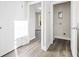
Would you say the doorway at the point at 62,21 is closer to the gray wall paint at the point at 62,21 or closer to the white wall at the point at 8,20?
the gray wall paint at the point at 62,21

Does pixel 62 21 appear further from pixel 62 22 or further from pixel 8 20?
pixel 8 20

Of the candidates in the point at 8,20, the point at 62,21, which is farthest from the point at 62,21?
the point at 8,20

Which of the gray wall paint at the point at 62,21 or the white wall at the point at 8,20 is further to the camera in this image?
the gray wall paint at the point at 62,21

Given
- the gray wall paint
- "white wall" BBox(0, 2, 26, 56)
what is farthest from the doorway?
"white wall" BBox(0, 2, 26, 56)

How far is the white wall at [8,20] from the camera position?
5.47ft

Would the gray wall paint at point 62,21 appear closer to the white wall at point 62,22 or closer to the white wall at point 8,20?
the white wall at point 62,22

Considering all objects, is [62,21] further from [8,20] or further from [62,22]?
[8,20]

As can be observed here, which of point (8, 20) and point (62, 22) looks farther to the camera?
point (62, 22)

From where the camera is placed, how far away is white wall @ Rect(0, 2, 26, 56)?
1.67 m

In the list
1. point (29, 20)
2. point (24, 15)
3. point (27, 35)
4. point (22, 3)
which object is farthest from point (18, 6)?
point (27, 35)

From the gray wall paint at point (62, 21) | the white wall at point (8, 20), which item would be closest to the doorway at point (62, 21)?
the gray wall paint at point (62, 21)

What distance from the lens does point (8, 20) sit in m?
1.79

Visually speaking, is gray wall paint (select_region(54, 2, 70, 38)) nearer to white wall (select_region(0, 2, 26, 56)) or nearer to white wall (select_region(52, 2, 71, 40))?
white wall (select_region(52, 2, 71, 40))

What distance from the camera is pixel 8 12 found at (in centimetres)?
180
